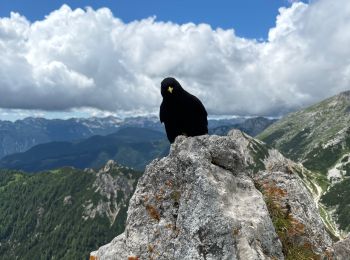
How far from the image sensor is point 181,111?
70.9 ft

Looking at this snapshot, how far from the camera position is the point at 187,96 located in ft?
71.4

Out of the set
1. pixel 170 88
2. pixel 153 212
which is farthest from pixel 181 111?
pixel 153 212

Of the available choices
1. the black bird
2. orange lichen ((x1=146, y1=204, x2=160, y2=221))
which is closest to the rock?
the black bird

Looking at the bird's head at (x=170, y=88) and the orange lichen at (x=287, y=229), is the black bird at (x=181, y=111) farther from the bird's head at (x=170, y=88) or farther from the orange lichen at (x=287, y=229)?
the orange lichen at (x=287, y=229)

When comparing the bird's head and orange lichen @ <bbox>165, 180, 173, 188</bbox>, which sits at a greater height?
the bird's head

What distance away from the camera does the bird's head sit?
69.5ft

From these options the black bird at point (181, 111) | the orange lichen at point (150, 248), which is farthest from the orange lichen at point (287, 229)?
the black bird at point (181, 111)

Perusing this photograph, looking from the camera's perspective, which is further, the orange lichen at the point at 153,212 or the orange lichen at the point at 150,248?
the orange lichen at the point at 153,212

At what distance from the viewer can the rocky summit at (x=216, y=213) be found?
49.6 feet

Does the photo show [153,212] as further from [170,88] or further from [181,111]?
[170,88]

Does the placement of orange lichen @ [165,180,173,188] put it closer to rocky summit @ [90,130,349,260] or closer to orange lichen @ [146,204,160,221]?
rocky summit @ [90,130,349,260]

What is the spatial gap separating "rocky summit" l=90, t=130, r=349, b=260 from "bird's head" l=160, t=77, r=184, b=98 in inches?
96.4

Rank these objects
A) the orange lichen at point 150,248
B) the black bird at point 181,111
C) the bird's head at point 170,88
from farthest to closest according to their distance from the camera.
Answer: the black bird at point 181,111
the bird's head at point 170,88
the orange lichen at point 150,248

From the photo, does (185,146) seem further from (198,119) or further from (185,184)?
(198,119)
